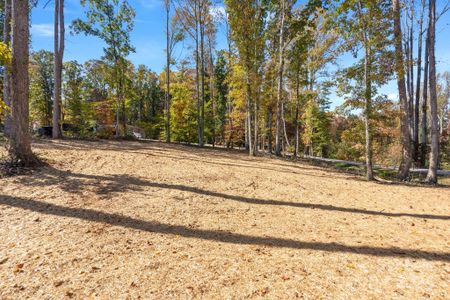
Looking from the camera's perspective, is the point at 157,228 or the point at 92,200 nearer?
the point at 157,228

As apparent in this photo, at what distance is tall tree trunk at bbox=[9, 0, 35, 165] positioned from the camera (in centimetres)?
579

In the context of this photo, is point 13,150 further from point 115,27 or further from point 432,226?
point 115,27

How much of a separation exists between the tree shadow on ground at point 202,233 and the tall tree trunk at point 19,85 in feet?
6.34

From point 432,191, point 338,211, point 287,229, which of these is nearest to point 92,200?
point 287,229

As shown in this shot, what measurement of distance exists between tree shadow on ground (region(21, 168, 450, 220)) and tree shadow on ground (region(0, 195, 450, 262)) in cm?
76

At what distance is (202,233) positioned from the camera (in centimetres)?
379

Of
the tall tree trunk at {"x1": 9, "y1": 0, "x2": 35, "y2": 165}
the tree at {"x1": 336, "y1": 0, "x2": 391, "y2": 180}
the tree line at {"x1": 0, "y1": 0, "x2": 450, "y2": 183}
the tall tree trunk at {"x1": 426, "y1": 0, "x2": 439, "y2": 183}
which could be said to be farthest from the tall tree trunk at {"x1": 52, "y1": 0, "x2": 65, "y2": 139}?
the tall tree trunk at {"x1": 426, "y1": 0, "x2": 439, "y2": 183}

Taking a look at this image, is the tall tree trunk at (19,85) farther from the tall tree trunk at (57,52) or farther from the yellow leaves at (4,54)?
the tall tree trunk at (57,52)

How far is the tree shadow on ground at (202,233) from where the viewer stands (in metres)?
3.37

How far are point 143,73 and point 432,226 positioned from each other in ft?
112

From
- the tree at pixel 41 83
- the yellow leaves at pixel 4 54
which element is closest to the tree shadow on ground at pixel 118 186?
the yellow leaves at pixel 4 54

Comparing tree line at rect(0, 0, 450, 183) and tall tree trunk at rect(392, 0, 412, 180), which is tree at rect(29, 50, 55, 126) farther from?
tall tree trunk at rect(392, 0, 412, 180)

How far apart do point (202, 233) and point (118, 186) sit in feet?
8.99

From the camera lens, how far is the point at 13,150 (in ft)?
19.1
